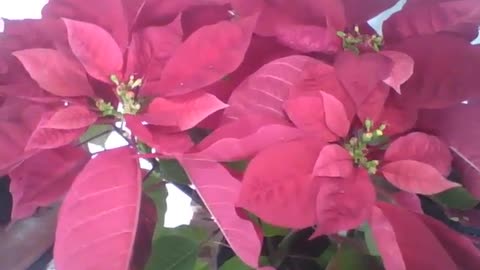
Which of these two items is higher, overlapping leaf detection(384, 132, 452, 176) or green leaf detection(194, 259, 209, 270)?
overlapping leaf detection(384, 132, 452, 176)

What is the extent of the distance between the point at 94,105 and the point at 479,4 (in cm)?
25

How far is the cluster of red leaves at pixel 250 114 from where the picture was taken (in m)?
0.38

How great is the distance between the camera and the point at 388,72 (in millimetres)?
407

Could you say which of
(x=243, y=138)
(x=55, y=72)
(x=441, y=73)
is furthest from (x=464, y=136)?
(x=55, y=72)

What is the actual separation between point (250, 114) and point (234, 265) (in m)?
0.11

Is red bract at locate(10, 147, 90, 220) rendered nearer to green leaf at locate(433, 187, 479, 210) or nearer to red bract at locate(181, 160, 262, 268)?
red bract at locate(181, 160, 262, 268)

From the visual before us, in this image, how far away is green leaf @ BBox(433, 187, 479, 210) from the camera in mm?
458

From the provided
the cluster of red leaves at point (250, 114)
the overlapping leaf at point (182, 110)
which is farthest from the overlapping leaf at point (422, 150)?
the overlapping leaf at point (182, 110)

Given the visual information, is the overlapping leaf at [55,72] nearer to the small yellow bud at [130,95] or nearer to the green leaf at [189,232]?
the small yellow bud at [130,95]

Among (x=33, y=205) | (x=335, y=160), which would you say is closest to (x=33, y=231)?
(x=33, y=205)

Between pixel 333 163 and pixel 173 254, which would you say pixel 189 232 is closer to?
pixel 173 254

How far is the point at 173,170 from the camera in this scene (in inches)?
18.3

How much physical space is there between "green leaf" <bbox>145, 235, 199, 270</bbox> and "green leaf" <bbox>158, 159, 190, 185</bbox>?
0.13 ft

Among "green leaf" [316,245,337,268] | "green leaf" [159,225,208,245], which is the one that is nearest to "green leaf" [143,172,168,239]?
"green leaf" [159,225,208,245]
